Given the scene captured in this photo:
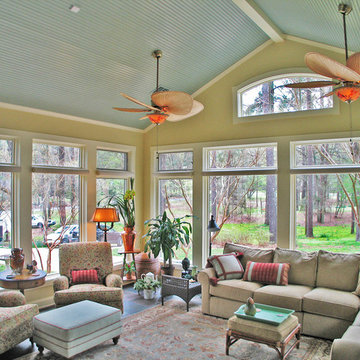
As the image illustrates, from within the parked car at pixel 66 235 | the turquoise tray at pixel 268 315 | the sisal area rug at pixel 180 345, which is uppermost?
the parked car at pixel 66 235

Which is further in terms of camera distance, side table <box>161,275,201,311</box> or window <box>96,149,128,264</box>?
window <box>96,149,128,264</box>

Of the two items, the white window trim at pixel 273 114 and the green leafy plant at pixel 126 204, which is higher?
the white window trim at pixel 273 114

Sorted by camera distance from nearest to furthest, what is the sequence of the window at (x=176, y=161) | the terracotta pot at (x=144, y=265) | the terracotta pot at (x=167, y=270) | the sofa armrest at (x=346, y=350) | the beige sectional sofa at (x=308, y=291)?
the sofa armrest at (x=346, y=350), the beige sectional sofa at (x=308, y=291), the terracotta pot at (x=167, y=270), the terracotta pot at (x=144, y=265), the window at (x=176, y=161)

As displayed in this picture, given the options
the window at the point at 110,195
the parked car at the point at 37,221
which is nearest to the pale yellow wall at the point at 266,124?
the window at the point at 110,195

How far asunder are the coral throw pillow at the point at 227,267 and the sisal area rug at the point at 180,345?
602mm

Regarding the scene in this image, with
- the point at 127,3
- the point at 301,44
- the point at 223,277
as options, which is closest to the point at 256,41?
the point at 301,44

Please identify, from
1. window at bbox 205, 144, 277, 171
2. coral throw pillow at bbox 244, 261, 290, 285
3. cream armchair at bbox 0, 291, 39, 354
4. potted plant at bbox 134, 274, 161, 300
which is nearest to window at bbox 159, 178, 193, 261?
window at bbox 205, 144, 277, 171

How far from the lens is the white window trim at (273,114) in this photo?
5277 mm

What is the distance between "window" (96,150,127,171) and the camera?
6.39 meters

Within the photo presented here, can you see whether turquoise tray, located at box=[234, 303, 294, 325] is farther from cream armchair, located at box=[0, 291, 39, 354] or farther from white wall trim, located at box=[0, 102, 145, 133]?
white wall trim, located at box=[0, 102, 145, 133]

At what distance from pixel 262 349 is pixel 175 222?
2.71 metres

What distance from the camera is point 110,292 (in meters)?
4.60

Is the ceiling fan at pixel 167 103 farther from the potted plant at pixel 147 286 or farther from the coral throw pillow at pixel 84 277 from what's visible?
the potted plant at pixel 147 286

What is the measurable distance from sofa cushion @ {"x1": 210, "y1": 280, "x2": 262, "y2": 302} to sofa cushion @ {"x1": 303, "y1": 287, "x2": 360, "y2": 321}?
706 millimetres
